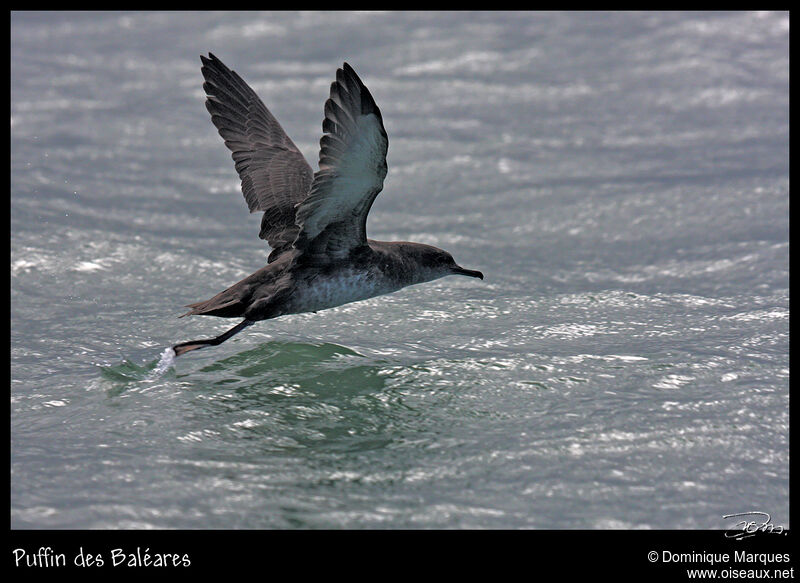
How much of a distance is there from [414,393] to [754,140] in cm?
656

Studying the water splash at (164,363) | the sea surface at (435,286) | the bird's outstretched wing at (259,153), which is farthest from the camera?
the bird's outstretched wing at (259,153)

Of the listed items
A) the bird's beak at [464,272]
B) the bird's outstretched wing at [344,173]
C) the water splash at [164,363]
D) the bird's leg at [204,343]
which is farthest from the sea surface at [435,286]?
the bird's outstretched wing at [344,173]

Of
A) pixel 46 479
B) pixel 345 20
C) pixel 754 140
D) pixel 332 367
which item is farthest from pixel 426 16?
pixel 46 479

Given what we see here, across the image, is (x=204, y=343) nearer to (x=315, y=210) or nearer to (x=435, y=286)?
(x=315, y=210)

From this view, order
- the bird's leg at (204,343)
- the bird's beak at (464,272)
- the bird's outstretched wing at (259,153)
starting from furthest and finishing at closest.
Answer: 1. the bird's beak at (464,272)
2. the bird's outstretched wing at (259,153)
3. the bird's leg at (204,343)

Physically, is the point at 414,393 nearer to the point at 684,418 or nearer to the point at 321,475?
the point at 321,475

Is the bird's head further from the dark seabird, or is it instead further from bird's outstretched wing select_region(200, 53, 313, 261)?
bird's outstretched wing select_region(200, 53, 313, 261)

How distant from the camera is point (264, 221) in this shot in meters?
7.79

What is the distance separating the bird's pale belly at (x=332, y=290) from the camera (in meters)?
7.07

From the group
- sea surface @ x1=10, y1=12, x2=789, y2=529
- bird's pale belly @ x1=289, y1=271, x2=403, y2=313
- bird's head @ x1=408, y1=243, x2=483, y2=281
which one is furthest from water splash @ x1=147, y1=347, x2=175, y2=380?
bird's head @ x1=408, y1=243, x2=483, y2=281

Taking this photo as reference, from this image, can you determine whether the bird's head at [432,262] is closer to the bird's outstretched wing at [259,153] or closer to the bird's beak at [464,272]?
Answer: the bird's beak at [464,272]

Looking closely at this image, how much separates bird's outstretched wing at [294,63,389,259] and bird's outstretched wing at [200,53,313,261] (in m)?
0.72

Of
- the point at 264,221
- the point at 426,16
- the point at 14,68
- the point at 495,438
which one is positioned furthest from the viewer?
the point at 426,16
